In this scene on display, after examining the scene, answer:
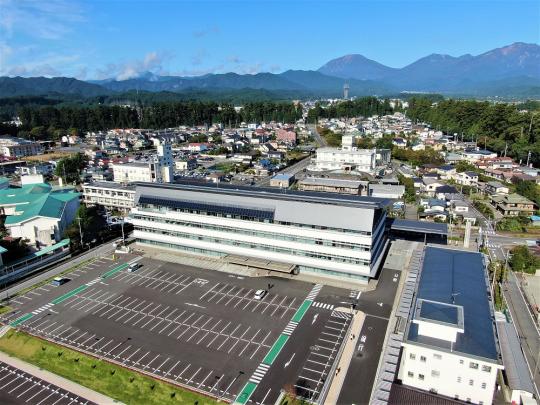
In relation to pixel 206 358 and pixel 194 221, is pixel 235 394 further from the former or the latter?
pixel 194 221

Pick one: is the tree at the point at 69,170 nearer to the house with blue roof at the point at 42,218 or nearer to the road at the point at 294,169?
the house with blue roof at the point at 42,218

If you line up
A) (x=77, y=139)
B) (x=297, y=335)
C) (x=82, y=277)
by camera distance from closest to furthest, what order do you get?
1. (x=297, y=335)
2. (x=82, y=277)
3. (x=77, y=139)

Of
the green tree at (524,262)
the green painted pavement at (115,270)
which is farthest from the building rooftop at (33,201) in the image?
the green tree at (524,262)

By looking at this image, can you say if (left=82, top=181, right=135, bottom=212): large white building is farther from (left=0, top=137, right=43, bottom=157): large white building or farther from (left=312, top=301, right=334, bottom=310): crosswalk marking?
(left=0, top=137, right=43, bottom=157): large white building

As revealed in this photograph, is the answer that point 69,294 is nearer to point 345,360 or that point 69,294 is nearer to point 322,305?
point 322,305

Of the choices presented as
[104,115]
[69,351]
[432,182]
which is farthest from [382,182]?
[104,115]

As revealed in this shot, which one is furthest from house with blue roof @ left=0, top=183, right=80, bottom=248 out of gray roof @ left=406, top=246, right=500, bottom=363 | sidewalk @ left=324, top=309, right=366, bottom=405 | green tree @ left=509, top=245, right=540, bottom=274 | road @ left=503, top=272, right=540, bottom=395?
green tree @ left=509, top=245, right=540, bottom=274
